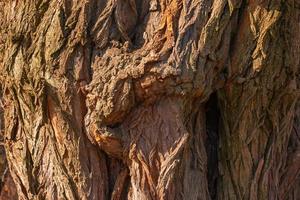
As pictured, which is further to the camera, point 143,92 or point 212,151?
point 212,151

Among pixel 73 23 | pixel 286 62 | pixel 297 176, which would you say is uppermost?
pixel 73 23

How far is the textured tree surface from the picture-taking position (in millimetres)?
4137

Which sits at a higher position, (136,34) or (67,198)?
(136,34)

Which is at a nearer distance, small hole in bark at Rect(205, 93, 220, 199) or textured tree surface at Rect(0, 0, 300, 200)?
textured tree surface at Rect(0, 0, 300, 200)

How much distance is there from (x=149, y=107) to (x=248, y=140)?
66 centimetres

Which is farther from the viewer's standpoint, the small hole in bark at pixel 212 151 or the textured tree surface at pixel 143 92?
the small hole in bark at pixel 212 151

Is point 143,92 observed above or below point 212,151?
above

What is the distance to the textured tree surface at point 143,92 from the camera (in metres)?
4.14

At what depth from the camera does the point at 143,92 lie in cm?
412


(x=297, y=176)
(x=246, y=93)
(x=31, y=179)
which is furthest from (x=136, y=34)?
(x=297, y=176)

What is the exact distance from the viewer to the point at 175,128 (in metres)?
4.19

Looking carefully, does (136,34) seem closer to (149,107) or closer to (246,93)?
(149,107)

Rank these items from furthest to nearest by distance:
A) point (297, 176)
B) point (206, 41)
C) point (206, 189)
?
point (297, 176), point (206, 189), point (206, 41)

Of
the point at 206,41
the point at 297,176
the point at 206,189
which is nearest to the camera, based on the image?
the point at 206,41
